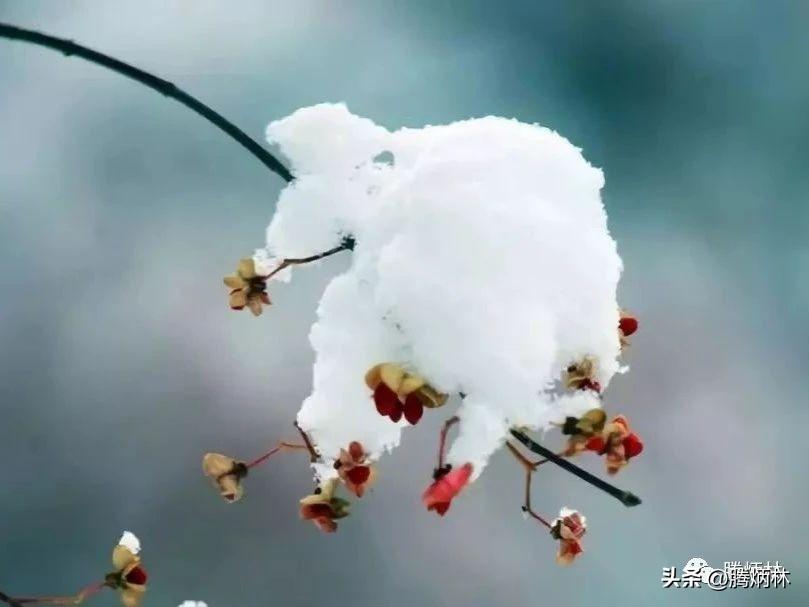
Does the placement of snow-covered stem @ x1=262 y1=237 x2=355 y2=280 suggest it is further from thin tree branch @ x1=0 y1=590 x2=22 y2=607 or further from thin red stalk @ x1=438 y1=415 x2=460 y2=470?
thin tree branch @ x1=0 y1=590 x2=22 y2=607

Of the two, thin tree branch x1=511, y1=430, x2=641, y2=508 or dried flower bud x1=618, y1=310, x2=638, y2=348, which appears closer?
thin tree branch x1=511, y1=430, x2=641, y2=508

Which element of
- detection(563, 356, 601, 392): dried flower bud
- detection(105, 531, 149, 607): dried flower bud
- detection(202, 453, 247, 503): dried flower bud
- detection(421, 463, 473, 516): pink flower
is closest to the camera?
detection(421, 463, 473, 516): pink flower

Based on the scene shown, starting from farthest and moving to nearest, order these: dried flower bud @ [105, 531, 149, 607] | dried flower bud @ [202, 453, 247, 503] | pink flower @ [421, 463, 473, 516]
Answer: dried flower bud @ [105, 531, 149, 607] < dried flower bud @ [202, 453, 247, 503] < pink flower @ [421, 463, 473, 516]

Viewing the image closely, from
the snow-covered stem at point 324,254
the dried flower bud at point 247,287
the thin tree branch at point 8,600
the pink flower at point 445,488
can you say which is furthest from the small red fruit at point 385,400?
the thin tree branch at point 8,600

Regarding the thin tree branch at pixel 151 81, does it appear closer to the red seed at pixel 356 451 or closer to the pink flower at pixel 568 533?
the red seed at pixel 356 451

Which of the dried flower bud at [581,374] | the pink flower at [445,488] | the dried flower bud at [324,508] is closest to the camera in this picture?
the pink flower at [445,488]

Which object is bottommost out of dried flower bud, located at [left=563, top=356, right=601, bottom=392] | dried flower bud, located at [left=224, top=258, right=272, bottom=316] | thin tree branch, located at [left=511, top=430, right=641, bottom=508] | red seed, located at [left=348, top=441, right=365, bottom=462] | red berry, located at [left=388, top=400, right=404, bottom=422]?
thin tree branch, located at [left=511, top=430, right=641, bottom=508]

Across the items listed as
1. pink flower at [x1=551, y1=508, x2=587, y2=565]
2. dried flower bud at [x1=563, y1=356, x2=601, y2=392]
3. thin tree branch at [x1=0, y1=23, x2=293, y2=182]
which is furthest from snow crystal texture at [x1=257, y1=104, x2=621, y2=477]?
pink flower at [x1=551, y1=508, x2=587, y2=565]
